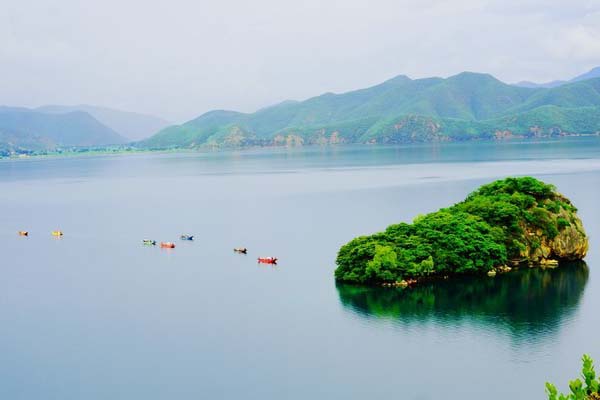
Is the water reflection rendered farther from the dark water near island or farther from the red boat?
the red boat

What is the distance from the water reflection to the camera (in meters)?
37.6

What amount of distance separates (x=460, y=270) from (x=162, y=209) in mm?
51862

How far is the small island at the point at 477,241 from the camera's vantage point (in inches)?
1703

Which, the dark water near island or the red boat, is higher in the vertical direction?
the red boat

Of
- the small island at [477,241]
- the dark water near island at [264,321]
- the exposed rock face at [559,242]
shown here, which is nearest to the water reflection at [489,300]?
the dark water near island at [264,321]

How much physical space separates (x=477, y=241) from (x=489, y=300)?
4.94m

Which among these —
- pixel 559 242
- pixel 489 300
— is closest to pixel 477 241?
pixel 489 300

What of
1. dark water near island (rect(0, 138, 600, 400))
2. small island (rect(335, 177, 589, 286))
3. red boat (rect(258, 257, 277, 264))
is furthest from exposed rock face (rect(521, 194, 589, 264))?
red boat (rect(258, 257, 277, 264))

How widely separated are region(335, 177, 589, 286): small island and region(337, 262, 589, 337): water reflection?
1.03m

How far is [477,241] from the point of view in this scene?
146 ft

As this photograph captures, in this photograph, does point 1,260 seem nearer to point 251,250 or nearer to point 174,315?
point 251,250

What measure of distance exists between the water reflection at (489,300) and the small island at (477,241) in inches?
40.4

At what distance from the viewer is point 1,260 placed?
58.5m

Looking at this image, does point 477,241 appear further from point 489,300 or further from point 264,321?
point 264,321
